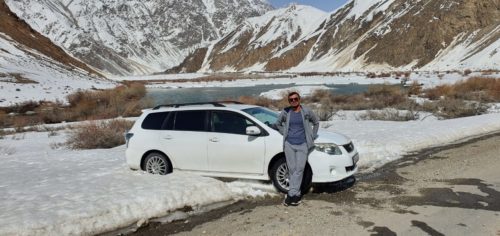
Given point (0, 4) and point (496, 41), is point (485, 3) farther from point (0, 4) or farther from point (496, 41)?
point (0, 4)

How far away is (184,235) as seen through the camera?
7879 millimetres

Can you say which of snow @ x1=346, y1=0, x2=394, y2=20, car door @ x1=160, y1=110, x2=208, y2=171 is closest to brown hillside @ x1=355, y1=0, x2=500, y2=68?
snow @ x1=346, y1=0, x2=394, y2=20

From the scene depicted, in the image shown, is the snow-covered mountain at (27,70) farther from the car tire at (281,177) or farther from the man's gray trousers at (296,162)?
the man's gray trousers at (296,162)

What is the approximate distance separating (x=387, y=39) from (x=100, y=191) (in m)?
110

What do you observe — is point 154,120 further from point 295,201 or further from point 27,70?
point 27,70

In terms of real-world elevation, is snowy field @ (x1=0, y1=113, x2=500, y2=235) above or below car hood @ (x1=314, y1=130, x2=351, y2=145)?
below

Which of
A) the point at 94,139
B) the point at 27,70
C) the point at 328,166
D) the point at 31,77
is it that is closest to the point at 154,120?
the point at 328,166

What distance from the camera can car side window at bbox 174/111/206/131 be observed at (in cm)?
1034

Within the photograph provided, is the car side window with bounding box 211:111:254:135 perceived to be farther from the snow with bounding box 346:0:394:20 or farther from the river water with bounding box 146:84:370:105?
the snow with bounding box 346:0:394:20

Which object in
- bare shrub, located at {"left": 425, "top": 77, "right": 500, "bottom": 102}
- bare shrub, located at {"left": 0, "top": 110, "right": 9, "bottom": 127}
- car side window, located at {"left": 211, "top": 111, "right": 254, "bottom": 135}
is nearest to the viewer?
car side window, located at {"left": 211, "top": 111, "right": 254, "bottom": 135}

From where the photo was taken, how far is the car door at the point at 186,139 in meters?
10.2

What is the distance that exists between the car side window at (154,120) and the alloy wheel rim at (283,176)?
2730 millimetres

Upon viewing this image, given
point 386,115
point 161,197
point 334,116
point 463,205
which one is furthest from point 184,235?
point 334,116

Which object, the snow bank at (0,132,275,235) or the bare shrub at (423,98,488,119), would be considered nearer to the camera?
the snow bank at (0,132,275,235)
